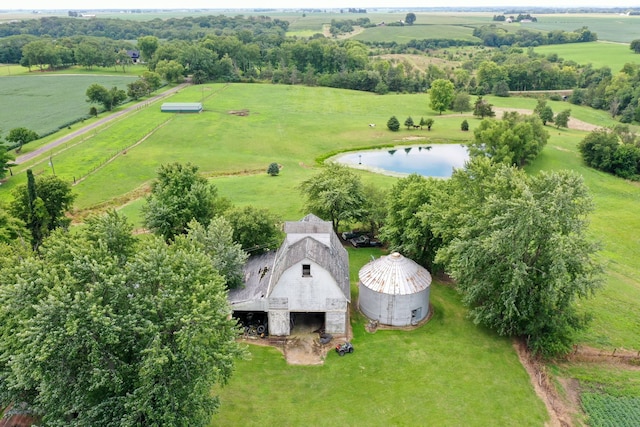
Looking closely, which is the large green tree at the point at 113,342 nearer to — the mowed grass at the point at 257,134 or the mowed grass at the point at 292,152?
the mowed grass at the point at 292,152

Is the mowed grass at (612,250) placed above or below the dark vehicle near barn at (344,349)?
below

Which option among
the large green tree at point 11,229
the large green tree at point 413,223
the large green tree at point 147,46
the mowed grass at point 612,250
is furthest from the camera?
the large green tree at point 147,46

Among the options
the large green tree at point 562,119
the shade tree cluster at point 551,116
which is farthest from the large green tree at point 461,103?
the large green tree at point 562,119

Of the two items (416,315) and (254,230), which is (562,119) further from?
(254,230)

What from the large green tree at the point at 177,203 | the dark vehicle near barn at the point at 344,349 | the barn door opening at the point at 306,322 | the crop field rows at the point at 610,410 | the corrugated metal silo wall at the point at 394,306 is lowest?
the crop field rows at the point at 610,410

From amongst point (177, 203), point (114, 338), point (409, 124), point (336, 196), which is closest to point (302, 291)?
point (114, 338)

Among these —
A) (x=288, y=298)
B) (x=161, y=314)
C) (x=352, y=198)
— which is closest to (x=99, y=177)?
(x=352, y=198)

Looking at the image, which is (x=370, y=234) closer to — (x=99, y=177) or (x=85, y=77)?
(x=99, y=177)
